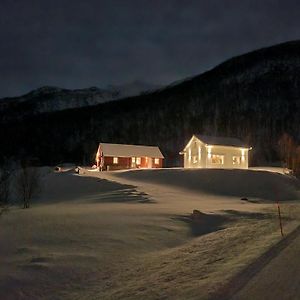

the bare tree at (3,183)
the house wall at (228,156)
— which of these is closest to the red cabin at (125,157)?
the house wall at (228,156)

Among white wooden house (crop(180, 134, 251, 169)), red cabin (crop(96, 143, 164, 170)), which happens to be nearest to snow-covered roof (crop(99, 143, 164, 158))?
red cabin (crop(96, 143, 164, 170))

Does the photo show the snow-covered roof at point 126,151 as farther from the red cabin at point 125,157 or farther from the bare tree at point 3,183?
the bare tree at point 3,183

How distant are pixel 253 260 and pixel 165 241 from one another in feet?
14.8

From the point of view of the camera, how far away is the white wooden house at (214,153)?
2196 inches

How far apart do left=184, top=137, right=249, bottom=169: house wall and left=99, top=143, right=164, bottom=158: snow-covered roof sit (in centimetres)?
1075

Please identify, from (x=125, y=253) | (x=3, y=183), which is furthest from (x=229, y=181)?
(x=125, y=253)

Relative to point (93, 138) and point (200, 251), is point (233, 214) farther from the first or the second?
point (93, 138)

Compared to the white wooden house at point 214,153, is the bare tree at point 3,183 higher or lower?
lower

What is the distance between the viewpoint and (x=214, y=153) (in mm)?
56281

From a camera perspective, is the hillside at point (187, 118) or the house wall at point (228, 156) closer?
the house wall at point (228, 156)

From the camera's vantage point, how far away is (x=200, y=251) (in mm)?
10750

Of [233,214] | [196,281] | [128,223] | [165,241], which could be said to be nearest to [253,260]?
[196,281]

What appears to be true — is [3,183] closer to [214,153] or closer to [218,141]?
[214,153]

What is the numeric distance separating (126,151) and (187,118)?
339 feet
